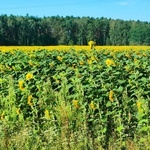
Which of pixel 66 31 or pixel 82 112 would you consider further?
pixel 66 31

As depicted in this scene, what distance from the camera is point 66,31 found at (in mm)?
Answer: 98250

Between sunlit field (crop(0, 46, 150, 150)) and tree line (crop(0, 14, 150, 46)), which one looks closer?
sunlit field (crop(0, 46, 150, 150))

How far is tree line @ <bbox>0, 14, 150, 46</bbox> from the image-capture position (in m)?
85.8

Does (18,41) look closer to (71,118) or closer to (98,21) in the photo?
(98,21)

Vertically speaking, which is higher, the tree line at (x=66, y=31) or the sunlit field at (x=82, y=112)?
the tree line at (x=66, y=31)

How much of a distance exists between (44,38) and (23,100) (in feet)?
267

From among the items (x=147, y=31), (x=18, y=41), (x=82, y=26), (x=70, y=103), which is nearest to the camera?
(x=70, y=103)

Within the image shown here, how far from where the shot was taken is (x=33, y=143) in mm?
5781

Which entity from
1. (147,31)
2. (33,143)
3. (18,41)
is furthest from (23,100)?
(147,31)

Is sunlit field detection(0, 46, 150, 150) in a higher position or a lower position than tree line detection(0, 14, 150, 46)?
lower

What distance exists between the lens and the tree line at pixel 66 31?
281ft

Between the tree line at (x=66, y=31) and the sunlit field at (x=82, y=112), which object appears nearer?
the sunlit field at (x=82, y=112)

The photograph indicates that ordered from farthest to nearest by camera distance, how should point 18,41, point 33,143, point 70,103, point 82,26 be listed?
1. point 82,26
2. point 18,41
3. point 70,103
4. point 33,143

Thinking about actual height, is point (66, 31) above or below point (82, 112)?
above
